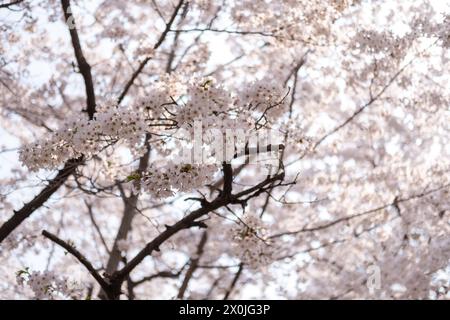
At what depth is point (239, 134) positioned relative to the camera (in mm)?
4410

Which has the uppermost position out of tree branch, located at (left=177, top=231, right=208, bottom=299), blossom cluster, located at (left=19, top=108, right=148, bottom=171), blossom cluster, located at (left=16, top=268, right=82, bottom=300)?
tree branch, located at (left=177, top=231, right=208, bottom=299)

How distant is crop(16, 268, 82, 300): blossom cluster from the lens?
19.0 ft

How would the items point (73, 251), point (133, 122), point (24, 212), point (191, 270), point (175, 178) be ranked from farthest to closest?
point (191, 270) → point (24, 212) → point (73, 251) → point (133, 122) → point (175, 178)

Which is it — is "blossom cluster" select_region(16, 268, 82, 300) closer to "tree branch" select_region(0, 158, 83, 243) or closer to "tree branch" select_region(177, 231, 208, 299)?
"tree branch" select_region(0, 158, 83, 243)

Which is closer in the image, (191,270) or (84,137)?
(84,137)

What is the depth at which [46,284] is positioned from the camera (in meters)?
5.82

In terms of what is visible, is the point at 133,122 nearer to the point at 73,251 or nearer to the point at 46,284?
the point at 73,251

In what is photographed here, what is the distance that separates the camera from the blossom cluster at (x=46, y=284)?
579cm

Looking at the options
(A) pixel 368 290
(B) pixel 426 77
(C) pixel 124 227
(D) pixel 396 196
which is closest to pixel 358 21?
(B) pixel 426 77

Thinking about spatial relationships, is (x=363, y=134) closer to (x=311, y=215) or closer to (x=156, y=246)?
(x=311, y=215)

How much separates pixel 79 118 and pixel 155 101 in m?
0.72

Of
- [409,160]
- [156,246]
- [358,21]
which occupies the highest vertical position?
[358,21]

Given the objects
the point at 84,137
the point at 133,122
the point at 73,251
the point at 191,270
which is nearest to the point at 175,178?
the point at 133,122

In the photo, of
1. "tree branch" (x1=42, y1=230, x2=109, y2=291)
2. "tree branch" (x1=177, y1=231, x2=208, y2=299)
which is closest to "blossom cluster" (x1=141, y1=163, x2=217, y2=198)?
"tree branch" (x1=42, y1=230, x2=109, y2=291)
